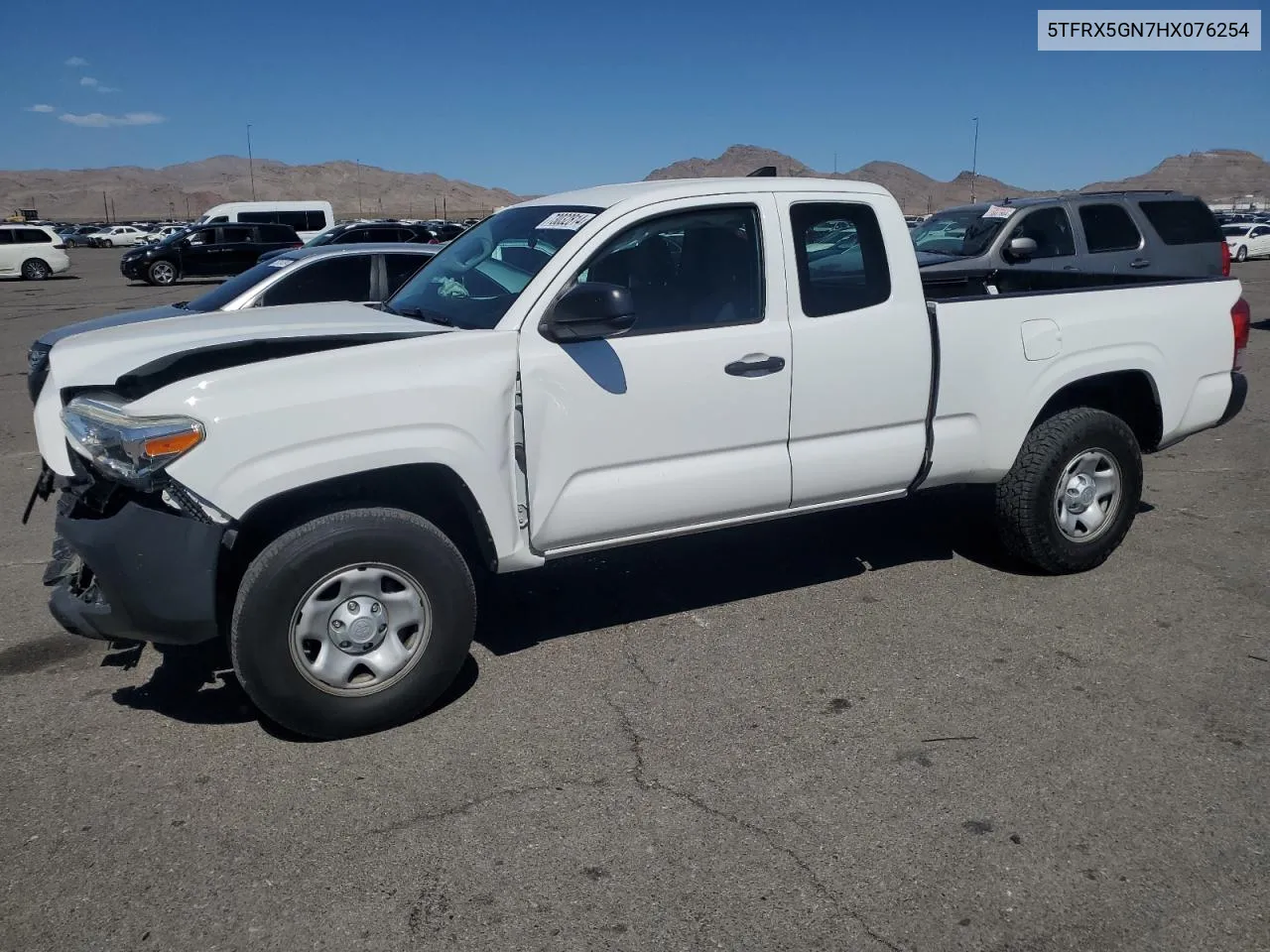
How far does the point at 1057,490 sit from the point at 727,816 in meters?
2.84

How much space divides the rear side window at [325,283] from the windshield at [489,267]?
3784mm

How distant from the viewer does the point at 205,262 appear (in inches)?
1196

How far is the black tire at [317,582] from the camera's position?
3.65 m

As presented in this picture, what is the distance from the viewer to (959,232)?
1237 centimetres

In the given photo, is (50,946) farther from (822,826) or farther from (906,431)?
(906,431)

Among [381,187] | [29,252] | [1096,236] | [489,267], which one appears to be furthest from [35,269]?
[381,187]

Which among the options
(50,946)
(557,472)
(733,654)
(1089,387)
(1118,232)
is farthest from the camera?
(1118,232)

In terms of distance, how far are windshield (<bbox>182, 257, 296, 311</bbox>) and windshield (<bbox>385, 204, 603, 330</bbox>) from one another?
3850 millimetres

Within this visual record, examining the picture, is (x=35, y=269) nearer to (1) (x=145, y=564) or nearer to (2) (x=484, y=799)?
(1) (x=145, y=564)

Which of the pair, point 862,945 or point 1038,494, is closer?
point 862,945

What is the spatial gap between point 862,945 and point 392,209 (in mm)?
142966

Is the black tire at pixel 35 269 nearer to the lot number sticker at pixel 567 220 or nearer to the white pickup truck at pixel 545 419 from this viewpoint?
the white pickup truck at pixel 545 419

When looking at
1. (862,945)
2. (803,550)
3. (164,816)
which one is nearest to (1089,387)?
(803,550)

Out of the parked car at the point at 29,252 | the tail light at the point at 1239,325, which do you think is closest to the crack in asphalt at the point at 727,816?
the tail light at the point at 1239,325
